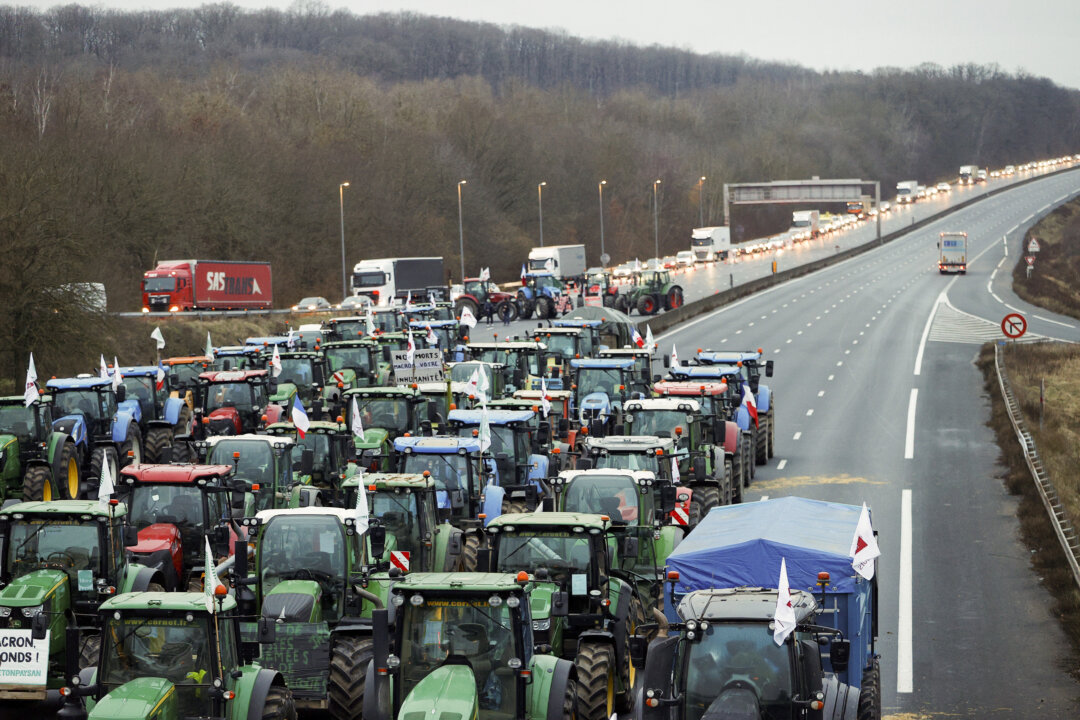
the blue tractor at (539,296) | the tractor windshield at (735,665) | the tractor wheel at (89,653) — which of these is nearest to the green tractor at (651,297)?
the blue tractor at (539,296)

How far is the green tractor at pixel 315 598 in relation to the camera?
12.9m

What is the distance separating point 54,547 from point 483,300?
Answer: 5574 centimetres

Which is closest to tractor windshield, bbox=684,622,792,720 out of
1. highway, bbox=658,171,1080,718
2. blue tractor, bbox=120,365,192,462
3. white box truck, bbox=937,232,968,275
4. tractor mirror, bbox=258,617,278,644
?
tractor mirror, bbox=258,617,278,644

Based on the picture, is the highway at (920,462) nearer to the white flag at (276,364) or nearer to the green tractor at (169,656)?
the green tractor at (169,656)

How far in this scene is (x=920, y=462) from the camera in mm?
33875

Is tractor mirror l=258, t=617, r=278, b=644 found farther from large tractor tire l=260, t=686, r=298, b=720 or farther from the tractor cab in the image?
the tractor cab

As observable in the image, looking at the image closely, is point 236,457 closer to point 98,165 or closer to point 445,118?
point 98,165

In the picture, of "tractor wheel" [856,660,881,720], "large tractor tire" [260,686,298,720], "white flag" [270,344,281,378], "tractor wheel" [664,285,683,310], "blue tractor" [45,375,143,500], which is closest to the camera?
"large tractor tire" [260,686,298,720]

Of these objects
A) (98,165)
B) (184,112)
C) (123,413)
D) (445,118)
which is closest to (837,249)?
(445,118)

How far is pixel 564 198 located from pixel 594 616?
418 feet

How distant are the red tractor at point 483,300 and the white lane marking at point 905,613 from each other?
41.1m

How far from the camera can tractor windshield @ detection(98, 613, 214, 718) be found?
11.0m

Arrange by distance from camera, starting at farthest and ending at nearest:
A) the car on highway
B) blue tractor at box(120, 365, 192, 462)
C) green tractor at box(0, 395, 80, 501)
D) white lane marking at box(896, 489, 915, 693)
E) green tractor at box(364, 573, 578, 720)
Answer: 1. the car on highway
2. blue tractor at box(120, 365, 192, 462)
3. green tractor at box(0, 395, 80, 501)
4. white lane marking at box(896, 489, 915, 693)
5. green tractor at box(364, 573, 578, 720)

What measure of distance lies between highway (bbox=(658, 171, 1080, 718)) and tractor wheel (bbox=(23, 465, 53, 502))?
13.6 metres
